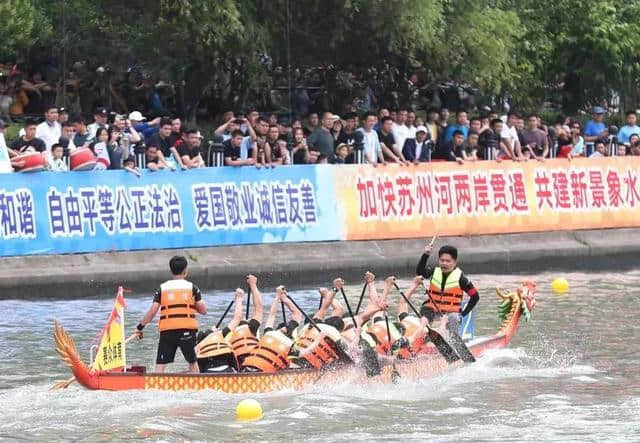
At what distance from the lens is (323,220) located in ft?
94.4

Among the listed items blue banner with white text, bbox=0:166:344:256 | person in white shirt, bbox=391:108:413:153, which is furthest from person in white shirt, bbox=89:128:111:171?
person in white shirt, bbox=391:108:413:153

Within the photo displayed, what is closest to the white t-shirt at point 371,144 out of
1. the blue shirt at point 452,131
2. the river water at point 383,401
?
the blue shirt at point 452,131

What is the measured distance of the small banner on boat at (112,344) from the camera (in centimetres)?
1772

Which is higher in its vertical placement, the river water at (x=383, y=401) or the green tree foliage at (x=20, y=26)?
the green tree foliage at (x=20, y=26)

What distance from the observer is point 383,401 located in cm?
1845

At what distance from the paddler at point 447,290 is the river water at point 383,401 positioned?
673mm

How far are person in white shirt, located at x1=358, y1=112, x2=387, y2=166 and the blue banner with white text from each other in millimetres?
757

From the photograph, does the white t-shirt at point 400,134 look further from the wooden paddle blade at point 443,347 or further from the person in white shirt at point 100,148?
the wooden paddle blade at point 443,347

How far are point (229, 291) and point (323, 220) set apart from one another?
2.87 metres

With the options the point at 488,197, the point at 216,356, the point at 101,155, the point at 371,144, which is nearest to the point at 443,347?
the point at 216,356

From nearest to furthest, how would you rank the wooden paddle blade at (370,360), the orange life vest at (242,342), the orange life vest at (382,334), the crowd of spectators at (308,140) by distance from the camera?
the orange life vest at (242,342)
the wooden paddle blade at (370,360)
the orange life vest at (382,334)
the crowd of spectators at (308,140)

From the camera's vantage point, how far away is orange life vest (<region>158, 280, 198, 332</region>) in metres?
18.2

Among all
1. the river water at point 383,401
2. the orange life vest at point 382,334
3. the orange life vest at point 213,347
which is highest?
the orange life vest at point 213,347

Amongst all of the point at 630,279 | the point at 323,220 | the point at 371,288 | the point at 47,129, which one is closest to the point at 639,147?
the point at 630,279
